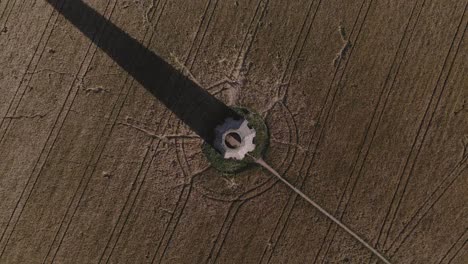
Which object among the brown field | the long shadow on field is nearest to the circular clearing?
the brown field

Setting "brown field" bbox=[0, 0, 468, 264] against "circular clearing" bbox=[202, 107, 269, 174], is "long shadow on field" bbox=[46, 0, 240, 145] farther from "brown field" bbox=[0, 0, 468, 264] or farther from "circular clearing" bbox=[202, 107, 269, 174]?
"circular clearing" bbox=[202, 107, 269, 174]

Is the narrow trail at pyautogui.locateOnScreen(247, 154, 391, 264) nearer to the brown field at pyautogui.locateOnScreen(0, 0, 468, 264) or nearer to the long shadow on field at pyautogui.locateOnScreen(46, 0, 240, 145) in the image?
the brown field at pyautogui.locateOnScreen(0, 0, 468, 264)

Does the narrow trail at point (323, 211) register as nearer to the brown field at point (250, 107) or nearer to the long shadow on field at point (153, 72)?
the brown field at point (250, 107)

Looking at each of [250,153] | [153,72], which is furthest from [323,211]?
[153,72]

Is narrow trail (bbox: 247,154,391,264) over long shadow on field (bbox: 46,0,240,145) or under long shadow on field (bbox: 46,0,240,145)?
under

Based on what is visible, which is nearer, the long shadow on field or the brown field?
the brown field

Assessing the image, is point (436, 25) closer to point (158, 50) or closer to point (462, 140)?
point (462, 140)

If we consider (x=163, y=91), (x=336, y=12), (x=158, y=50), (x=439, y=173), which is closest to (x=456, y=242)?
(x=439, y=173)
